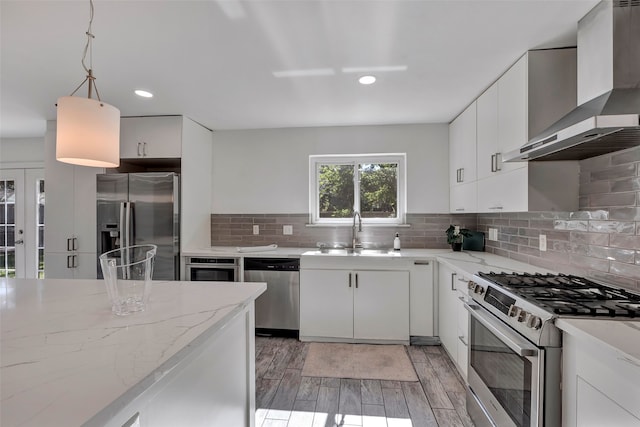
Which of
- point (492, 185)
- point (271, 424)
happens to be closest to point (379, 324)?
point (271, 424)

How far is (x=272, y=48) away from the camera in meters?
1.81

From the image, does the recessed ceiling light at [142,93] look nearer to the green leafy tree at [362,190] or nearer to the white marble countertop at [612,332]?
the green leafy tree at [362,190]

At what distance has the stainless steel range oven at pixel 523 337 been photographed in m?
1.15

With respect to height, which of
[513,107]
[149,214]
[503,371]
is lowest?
[503,371]

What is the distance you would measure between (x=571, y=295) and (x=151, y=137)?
3623 mm

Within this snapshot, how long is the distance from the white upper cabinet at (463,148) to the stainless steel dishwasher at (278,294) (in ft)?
6.10

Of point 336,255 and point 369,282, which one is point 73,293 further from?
point 369,282

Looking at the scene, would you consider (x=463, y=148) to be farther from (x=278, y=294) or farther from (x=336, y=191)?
(x=278, y=294)

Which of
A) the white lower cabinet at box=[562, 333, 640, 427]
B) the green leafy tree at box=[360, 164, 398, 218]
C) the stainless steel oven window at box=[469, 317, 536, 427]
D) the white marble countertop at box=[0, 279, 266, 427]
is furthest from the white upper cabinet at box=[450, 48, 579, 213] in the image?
the white marble countertop at box=[0, 279, 266, 427]

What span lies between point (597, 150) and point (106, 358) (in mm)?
2191

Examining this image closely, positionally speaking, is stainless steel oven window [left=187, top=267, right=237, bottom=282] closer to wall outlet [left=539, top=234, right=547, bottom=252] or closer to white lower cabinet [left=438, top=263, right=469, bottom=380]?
white lower cabinet [left=438, top=263, right=469, bottom=380]

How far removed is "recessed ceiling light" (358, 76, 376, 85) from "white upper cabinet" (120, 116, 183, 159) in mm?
1961

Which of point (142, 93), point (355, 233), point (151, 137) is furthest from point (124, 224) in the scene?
point (355, 233)

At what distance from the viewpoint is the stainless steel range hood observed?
120 cm
